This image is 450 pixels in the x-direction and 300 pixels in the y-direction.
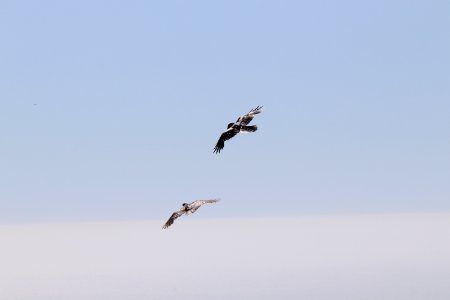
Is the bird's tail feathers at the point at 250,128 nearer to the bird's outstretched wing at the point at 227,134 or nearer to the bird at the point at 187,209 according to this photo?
the bird's outstretched wing at the point at 227,134

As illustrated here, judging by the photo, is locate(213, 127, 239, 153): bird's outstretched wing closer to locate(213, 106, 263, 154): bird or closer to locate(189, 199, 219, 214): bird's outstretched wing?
locate(213, 106, 263, 154): bird

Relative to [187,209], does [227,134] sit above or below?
above

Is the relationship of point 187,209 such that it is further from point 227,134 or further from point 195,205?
point 227,134

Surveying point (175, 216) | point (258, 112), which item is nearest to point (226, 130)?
point (258, 112)

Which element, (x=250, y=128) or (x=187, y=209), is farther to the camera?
(x=187, y=209)

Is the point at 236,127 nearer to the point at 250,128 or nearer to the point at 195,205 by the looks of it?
the point at 250,128

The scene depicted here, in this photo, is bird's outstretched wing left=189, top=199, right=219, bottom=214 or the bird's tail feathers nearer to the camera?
the bird's tail feathers

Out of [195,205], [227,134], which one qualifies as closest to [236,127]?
[227,134]

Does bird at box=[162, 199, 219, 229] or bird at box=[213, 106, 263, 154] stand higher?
bird at box=[213, 106, 263, 154]

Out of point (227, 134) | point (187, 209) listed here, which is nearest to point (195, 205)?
point (187, 209)

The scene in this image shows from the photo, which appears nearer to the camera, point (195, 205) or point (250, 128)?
point (250, 128)

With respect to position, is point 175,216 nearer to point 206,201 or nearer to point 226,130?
point 206,201

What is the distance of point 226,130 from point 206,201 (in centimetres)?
778

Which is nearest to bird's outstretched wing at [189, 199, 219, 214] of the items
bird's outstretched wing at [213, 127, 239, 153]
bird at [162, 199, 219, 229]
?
bird at [162, 199, 219, 229]
